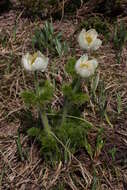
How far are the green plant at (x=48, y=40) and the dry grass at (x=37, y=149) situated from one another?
0.34 feet

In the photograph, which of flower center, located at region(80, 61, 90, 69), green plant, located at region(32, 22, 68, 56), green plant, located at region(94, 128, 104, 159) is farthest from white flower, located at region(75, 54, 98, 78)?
green plant, located at region(32, 22, 68, 56)

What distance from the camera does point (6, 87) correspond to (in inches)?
102

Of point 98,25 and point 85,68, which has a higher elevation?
point 98,25

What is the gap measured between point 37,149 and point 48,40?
922 mm

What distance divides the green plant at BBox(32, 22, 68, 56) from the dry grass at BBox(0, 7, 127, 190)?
103 millimetres

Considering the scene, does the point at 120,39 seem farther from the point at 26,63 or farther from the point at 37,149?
the point at 26,63

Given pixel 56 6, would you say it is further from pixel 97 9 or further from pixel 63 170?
pixel 63 170

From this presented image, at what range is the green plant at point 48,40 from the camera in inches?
109

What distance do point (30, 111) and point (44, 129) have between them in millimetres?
333

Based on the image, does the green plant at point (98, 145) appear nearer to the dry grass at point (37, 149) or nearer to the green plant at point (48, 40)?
the dry grass at point (37, 149)

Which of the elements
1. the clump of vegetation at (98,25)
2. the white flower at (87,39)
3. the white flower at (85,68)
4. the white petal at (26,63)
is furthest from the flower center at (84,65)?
the clump of vegetation at (98,25)

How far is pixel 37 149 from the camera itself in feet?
7.35

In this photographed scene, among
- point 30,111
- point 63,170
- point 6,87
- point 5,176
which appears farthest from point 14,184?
point 6,87

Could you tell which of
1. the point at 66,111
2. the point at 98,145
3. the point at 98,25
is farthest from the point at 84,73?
the point at 98,25
